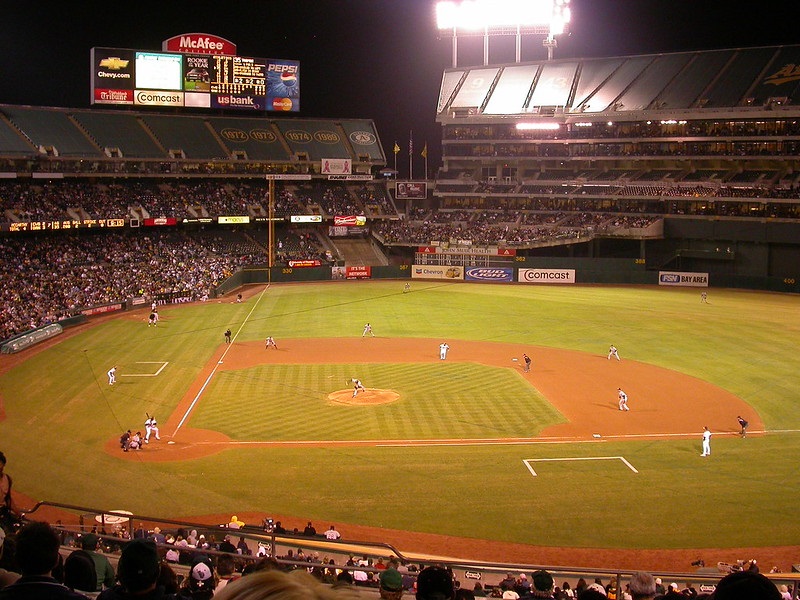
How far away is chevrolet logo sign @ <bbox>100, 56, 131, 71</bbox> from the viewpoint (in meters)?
74.8

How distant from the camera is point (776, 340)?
48.4 metres

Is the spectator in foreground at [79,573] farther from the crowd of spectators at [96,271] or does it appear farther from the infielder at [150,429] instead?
the crowd of spectators at [96,271]

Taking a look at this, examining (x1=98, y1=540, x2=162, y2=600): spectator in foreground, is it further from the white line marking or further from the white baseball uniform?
the white line marking

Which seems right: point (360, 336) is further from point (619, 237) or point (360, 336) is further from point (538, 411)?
point (619, 237)

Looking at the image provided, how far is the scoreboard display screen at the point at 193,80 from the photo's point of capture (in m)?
75.6

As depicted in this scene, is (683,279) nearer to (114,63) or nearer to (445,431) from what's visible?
(445,431)

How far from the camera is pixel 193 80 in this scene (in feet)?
260

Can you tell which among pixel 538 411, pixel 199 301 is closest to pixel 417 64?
pixel 199 301

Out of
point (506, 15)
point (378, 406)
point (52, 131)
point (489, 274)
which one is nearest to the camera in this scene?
point (378, 406)

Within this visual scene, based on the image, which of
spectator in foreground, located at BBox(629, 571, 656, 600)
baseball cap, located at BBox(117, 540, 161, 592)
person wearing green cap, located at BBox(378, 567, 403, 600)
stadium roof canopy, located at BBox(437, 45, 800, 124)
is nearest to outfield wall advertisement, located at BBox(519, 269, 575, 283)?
stadium roof canopy, located at BBox(437, 45, 800, 124)

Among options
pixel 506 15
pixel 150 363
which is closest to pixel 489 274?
pixel 506 15

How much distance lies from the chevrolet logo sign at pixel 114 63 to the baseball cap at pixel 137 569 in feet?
260

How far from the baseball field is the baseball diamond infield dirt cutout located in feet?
0.36

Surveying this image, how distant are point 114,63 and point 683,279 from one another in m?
58.6
